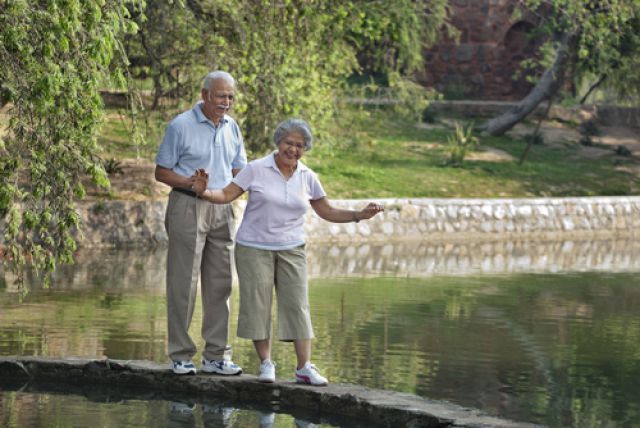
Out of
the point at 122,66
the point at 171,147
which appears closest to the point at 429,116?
the point at 122,66

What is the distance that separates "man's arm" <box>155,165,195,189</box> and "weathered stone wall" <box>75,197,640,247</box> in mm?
13746

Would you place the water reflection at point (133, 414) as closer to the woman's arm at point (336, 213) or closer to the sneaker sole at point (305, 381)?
the sneaker sole at point (305, 381)

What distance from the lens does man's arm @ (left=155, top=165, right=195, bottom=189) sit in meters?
9.91

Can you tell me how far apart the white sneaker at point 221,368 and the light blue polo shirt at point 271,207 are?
34.1 inches

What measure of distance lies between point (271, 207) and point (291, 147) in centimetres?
41

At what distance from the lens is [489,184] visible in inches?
1281

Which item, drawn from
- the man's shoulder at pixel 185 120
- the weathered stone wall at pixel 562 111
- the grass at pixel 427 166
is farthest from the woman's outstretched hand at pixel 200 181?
the weathered stone wall at pixel 562 111

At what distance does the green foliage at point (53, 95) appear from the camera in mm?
9656

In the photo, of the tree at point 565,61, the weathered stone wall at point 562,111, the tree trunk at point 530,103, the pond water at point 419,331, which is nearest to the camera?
the pond water at point 419,331

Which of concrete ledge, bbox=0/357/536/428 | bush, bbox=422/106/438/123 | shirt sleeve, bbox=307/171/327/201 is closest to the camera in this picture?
concrete ledge, bbox=0/357/536/428

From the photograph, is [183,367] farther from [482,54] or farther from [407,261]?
[482,54]

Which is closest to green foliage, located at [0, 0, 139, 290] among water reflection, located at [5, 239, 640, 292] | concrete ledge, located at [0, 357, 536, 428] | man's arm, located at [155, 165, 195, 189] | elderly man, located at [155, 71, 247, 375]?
man's arm, located at [155, 165, 195, 189]

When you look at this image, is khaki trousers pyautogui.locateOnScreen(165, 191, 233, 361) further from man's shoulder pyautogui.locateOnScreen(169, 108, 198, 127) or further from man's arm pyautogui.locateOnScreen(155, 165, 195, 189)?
man's shoulder pyautogui.locateOnScreen(169, 108, 198, 127)

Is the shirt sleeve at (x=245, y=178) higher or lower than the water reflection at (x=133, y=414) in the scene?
higher
